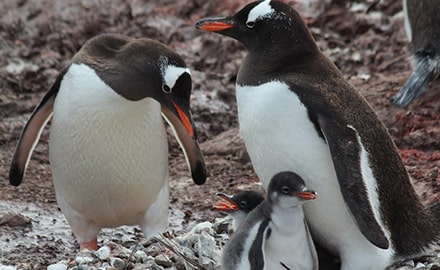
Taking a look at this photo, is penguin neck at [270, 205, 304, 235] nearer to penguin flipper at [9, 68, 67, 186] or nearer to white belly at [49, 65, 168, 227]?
white belly at [49, 65, 168, 227]

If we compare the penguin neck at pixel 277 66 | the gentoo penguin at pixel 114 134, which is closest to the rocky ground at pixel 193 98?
the gentoo penguin at pixel 114 134

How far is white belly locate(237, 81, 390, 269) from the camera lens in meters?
4.30

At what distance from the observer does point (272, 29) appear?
14.9 ft

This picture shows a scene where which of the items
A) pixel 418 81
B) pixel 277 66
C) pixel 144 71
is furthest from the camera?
pixel 418 81

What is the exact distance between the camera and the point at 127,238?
5.97 m

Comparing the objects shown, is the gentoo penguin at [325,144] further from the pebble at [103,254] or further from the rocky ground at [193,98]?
the pebble at [103,254]

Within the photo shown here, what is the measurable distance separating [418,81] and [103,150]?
7.88ft

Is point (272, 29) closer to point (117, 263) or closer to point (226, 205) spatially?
point (226, 205)

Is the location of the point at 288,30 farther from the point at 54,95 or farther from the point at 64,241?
the point at 64,241

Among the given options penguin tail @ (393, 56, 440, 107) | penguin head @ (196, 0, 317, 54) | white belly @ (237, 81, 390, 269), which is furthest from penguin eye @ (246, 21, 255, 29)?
penguin tail @ (393, 56, 440, 107)

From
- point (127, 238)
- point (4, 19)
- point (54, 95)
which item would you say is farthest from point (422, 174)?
point (4, 19)

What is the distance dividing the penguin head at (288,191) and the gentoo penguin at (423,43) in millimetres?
2651

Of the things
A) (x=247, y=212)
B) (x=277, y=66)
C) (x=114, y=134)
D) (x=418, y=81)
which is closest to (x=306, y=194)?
(x=247, y=212)

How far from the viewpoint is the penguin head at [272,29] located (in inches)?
179
